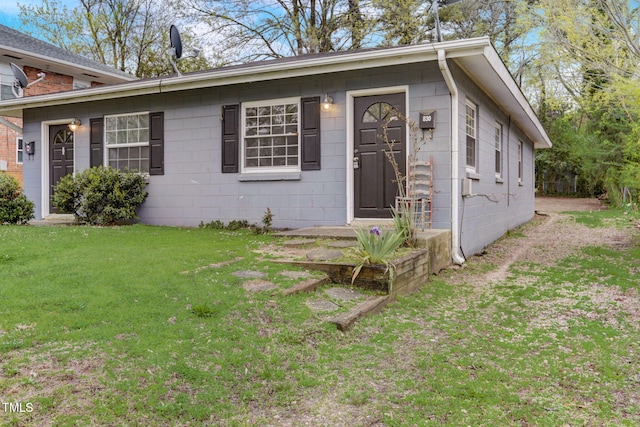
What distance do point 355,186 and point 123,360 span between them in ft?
15.4

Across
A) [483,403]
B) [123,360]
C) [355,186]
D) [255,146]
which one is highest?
[255,146]

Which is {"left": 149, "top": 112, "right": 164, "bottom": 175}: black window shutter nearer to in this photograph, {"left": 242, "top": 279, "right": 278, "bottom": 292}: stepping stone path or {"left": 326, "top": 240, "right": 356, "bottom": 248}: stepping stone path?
{"left": 326, "top": 240, "right": 356, "bottom": 248}: stepping stone path

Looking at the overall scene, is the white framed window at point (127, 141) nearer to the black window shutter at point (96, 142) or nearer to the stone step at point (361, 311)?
the black window shutter at point (96, 142)

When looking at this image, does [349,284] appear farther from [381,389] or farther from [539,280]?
[539,280]

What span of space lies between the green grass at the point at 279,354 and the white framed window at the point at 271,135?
3.05 meters

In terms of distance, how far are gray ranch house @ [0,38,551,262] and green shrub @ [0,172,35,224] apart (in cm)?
109

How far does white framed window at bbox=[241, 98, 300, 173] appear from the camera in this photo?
706cm

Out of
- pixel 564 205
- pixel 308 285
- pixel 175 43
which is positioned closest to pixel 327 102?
pixel 175 43

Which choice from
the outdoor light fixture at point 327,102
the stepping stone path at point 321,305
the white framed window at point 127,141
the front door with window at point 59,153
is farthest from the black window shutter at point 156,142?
the stepping stone path at point 321,305

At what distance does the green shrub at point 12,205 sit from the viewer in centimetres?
791

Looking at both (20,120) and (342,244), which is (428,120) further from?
(20,120)

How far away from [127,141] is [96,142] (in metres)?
0.70

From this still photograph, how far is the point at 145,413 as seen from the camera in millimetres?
1946

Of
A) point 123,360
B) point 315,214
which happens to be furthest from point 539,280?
point 123,360
